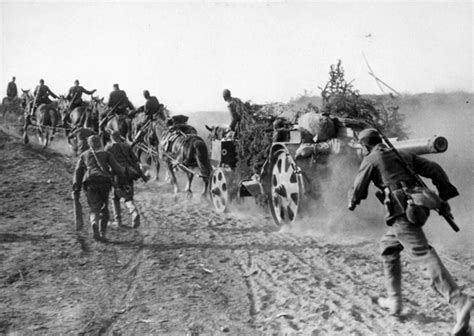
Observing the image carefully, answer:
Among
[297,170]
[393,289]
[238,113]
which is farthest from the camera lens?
[238,113]

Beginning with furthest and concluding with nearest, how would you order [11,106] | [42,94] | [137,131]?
1. [11,106]
2. [42,94]
3. [137,131]

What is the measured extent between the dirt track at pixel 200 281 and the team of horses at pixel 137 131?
2.85m

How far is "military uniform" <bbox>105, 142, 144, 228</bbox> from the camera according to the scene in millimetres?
8844

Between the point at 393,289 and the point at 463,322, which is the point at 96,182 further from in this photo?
the point at 463,322

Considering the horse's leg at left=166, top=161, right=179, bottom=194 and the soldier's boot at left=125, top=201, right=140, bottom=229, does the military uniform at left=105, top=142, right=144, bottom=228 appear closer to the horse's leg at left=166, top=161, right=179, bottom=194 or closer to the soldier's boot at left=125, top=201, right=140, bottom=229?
the soldier's boot at left=125, top=201, right=140, bottom=229

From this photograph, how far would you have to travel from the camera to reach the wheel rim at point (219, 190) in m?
10.3

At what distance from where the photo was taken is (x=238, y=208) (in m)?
10.4

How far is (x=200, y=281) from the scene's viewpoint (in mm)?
5922

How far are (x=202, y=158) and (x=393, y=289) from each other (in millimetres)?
7895

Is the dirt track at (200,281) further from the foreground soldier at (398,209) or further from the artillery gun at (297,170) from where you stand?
the artillery gun at (297,170)

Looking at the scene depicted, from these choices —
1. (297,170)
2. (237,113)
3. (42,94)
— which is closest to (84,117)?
(42,94)

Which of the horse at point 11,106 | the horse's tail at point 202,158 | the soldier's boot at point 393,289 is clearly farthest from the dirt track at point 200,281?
the horse at point 11,106

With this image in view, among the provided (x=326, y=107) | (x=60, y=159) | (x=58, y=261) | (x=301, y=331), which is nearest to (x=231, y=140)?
(x=326, y=107)

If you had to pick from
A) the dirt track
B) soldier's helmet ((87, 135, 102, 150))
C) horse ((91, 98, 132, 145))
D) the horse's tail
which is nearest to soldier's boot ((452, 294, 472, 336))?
the dirt track
